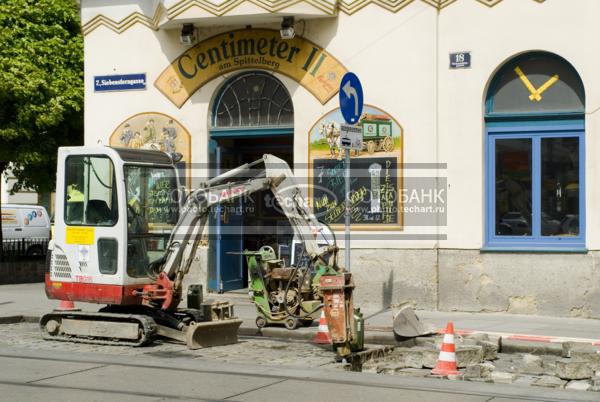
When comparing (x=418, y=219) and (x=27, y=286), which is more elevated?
(x=418, y=219)

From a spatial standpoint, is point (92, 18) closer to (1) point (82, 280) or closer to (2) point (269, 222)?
(2) point (269, 222)

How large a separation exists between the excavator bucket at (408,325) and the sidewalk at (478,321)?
1.42ft

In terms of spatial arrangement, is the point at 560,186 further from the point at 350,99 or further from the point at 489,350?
the point at 489,350

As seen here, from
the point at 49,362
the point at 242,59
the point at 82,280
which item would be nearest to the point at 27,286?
the point at 242,59

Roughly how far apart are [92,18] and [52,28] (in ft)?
13.8

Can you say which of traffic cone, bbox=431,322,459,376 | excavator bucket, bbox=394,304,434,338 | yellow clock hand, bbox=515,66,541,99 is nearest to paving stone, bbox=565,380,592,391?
traffic cone, bbox=431,322,459,376

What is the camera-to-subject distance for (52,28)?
22.1 metres

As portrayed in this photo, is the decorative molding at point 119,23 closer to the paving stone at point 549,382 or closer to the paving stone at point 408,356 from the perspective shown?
the paving stone at point 408,356

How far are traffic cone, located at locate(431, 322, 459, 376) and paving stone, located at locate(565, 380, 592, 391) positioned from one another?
1195 mm

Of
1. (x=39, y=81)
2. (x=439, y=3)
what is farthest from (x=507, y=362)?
(x=39, y=81)

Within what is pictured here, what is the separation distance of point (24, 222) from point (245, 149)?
18.1 m

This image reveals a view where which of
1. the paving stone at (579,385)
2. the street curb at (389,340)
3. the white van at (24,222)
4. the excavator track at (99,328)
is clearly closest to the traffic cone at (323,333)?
the street curb at (389,340)

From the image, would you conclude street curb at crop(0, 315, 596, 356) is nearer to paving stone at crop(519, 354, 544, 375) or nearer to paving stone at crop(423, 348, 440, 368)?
paving stone at crop(519, 354, 544, 375)

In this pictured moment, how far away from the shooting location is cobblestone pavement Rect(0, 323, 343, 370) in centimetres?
1113
